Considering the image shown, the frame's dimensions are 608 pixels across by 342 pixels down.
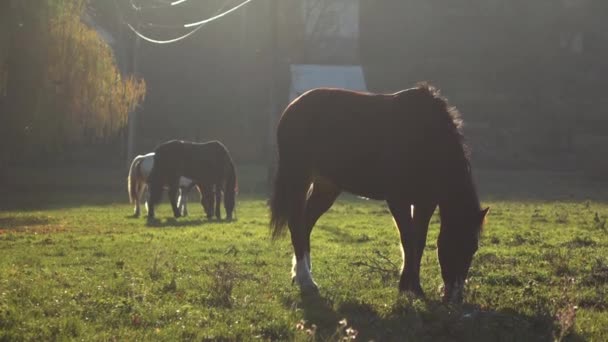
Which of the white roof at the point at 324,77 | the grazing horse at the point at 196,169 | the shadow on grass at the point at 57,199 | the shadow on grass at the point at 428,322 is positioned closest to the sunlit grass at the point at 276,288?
the shadow on grass at the point at 428,322

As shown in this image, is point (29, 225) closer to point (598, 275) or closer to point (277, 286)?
point (277, 286)

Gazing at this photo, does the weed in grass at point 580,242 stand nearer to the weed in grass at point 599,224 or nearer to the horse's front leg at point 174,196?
the weed in grass at point 599,224

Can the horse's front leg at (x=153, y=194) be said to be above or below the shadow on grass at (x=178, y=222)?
above

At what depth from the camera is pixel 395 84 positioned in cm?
5009

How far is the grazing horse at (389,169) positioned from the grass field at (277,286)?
0.45 m

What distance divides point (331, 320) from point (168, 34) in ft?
144

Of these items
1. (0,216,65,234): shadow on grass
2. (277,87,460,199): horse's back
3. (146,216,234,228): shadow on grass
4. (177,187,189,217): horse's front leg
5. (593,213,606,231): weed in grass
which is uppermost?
(277,87,460,199): horse's back

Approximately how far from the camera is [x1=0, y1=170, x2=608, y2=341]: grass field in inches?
257

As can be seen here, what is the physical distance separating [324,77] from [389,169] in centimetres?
4078

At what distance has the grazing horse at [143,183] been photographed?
21734 millimetres

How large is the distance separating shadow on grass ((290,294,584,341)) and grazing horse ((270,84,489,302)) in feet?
2.06

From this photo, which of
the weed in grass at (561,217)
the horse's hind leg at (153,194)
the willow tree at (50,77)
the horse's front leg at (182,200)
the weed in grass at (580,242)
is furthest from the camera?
the horse's front leg at (182,200)

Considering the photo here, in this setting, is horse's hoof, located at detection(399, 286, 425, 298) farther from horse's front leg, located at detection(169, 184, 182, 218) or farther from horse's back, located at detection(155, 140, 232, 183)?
horse's front leg, located at detection(169, 184, 182, 218)

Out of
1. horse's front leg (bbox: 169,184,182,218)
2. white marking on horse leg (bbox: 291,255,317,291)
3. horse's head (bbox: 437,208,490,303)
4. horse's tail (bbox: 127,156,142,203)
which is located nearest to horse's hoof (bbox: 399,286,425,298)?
horse's head (bbox: 437,208,490,303)
